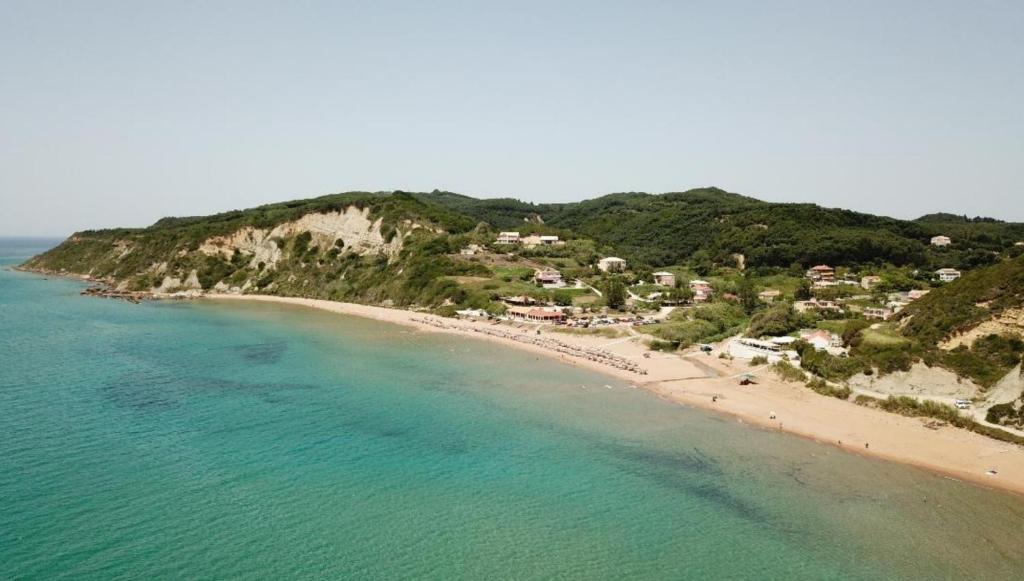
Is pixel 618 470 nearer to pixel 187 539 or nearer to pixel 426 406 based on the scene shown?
pixel 426 406

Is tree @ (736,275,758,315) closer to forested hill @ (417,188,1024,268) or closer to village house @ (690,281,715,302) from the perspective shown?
village house @ (690,281,715,302)

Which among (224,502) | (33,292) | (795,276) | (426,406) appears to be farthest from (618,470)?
(33,292)

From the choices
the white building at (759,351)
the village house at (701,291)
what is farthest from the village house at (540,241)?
the white building at (759,351)

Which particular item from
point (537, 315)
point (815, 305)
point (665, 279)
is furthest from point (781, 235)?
point (537, 315)

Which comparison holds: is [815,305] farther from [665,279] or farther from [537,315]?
[537,315]

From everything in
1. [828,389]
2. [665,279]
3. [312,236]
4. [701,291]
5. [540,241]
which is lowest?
[828,389]

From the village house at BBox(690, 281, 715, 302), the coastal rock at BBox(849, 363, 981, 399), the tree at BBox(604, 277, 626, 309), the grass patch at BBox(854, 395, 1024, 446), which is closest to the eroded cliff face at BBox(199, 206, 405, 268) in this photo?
the tree at BBox(604, 277, 626, 309)
